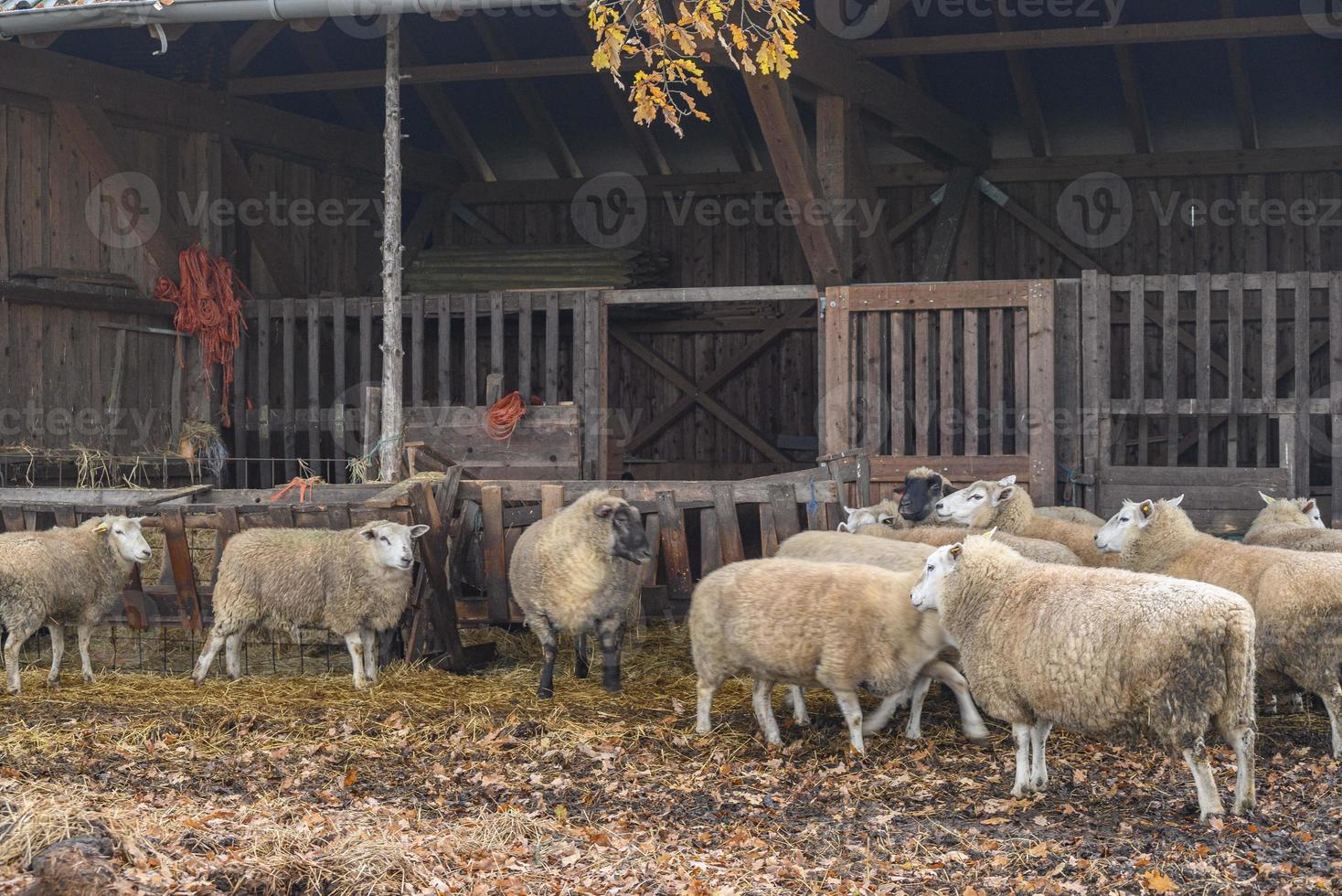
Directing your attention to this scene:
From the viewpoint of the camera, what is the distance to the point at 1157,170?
16.7 m

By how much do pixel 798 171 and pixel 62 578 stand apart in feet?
21.9

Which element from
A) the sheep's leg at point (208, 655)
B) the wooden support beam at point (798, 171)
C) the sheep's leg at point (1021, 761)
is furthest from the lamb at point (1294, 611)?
the sheep's leg at point (208, 655)

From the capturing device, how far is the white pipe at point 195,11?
10.3 m

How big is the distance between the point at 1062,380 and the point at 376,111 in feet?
33.5

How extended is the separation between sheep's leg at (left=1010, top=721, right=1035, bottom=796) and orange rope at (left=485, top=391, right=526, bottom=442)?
8.08 meters

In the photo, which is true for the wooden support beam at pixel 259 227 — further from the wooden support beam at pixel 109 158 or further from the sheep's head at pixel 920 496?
the sheep's head at pixel 920 496

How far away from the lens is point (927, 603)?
693 centimetres

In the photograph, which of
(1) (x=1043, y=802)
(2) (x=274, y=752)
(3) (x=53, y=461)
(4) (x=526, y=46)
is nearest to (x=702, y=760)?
(1) (x=1043, y=802)

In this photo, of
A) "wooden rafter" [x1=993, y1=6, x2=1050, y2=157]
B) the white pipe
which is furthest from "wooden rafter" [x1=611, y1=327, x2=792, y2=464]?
the white pipe

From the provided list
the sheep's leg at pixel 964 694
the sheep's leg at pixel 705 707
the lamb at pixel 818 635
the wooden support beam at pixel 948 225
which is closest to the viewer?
the lamb at pixel 818 635

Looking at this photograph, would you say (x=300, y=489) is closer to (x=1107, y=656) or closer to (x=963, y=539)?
(x=963, y=539)

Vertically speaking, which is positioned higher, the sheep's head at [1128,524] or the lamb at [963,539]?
the sheep's head at [1128,524]

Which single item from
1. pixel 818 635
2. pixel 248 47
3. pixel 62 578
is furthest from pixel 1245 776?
pixel 248 47

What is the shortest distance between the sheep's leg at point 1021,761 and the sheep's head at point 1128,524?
7.78ft
